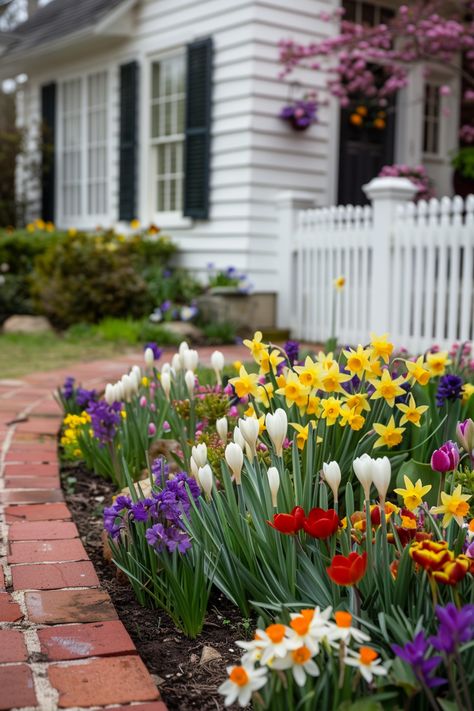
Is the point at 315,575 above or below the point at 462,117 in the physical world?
below

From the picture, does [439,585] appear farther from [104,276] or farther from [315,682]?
[104,276]

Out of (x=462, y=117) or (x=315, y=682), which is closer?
(x=315, y=682)

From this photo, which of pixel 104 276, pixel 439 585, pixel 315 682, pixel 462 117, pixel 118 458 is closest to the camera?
pixel 315 682

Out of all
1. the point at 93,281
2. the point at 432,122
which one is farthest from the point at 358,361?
the point at 432,122

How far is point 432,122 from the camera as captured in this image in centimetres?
1095

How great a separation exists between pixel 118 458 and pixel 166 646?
1293mm

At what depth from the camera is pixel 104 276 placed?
8922 millimetres

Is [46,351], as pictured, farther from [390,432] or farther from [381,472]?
[381,472]

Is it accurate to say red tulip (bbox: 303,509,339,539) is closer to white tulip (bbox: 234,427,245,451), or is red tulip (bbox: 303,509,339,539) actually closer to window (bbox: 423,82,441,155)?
white tulip (bbox: 234,427,245,451)

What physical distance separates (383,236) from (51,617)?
6027mm

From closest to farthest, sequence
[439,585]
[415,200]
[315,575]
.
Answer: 1. [439,585]
2. [315,575]
3. [415,200]

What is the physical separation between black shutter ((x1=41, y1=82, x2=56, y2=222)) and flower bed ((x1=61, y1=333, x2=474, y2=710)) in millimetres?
9872

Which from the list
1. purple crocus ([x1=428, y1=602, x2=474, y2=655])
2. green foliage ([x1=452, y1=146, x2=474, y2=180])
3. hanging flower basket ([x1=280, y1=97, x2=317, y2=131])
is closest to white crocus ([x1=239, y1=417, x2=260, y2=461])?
purple crocus ([x1=428, y1=602, x2=474, y2=655])

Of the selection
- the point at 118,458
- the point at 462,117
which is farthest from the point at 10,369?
the point at 462,117
